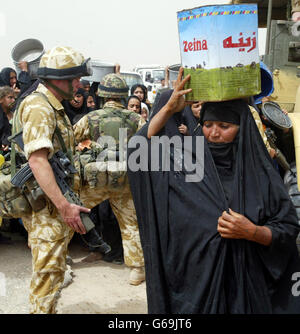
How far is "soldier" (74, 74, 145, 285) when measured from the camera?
445cm

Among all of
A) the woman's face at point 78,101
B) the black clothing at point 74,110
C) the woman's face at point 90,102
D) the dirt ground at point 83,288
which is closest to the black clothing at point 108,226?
the dirt ground at point 83,288

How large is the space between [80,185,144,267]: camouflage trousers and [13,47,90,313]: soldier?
154cm

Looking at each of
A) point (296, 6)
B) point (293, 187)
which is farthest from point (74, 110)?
point (293, 187)

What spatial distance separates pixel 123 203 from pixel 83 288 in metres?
0.93

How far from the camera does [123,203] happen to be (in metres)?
4.63

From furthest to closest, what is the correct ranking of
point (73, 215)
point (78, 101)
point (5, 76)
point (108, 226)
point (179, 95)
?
point (5, 76) < point (78, 101) < point (108, 226) < point (73, 215) < point (179, 95)

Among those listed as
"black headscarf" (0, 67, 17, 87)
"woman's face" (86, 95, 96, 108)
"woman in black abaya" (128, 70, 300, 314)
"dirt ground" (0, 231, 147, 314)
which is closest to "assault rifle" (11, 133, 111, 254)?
"woman in black abaya" (128, 70, 300, 314)

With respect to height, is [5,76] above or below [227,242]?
below

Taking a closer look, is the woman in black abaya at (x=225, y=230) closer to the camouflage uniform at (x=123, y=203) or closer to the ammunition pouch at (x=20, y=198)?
the ammunition pouch at (x=20, y=198)

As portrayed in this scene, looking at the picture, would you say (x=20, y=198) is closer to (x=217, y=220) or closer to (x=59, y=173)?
(x=59, y=173)

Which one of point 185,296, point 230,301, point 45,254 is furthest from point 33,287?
point 230,301

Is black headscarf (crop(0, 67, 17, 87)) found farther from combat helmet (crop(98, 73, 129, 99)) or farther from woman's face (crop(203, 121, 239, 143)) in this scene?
woman's face (crop(203, 121, 239, 143))

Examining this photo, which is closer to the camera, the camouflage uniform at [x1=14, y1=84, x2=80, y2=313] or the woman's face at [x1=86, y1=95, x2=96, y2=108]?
the camouflage uniform at [x1=14, y1=84, x2=80, y2=313]

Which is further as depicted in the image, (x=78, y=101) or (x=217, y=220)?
(x=78, y=101)
